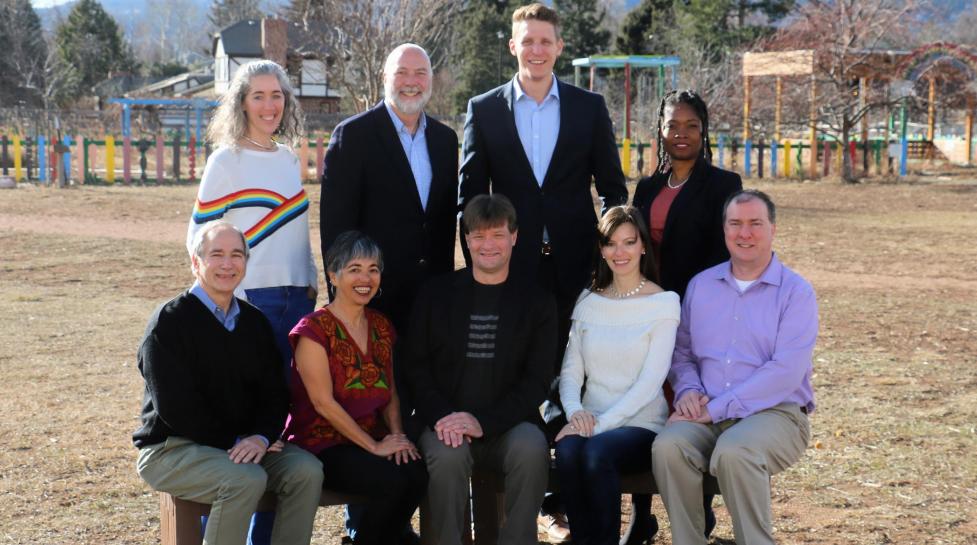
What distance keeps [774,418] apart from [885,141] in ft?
86.7

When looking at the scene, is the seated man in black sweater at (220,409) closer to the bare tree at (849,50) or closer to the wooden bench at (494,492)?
the wooden bench at (494,492)

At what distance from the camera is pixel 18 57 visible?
50094 mm

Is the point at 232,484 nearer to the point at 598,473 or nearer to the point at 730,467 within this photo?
the point at 598,473

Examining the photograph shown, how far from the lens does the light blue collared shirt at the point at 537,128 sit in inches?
184

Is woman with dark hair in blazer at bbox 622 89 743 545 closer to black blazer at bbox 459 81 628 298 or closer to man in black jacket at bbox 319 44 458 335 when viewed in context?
black blazer at bbox 459 81 628 298

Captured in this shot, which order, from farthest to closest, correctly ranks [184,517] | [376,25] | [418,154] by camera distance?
[376,25]
[418,154]
[184,517]

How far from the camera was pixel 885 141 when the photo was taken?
2848 centimetres

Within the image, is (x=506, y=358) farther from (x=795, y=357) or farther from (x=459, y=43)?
(x=459, y=43)

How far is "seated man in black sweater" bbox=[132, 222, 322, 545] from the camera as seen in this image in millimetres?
3754

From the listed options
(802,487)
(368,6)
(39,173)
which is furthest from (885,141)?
(802,487)

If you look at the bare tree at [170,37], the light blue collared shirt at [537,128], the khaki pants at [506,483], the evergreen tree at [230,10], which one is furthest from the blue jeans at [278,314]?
the bare tree at [170,37]

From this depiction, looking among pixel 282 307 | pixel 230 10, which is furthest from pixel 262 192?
pixel 230 10

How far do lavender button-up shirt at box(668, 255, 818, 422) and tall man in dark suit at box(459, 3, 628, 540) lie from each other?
603mm

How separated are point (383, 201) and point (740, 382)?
162cm
